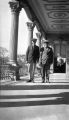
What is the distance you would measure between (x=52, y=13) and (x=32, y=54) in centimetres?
775

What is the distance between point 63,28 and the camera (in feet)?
53.7

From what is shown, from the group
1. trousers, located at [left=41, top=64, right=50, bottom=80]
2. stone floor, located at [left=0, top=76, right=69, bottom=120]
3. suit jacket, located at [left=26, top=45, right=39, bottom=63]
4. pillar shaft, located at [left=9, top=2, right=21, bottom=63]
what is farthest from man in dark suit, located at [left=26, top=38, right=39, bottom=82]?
stone floor, located at [left=0, top=76, right=69, bottom=120]

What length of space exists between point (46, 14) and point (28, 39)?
8.17 feet

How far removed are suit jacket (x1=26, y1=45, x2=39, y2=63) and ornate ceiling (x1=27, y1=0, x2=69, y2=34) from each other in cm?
475

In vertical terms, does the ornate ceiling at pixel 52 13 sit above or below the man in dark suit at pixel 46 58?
above

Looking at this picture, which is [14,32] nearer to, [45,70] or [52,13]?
[45,70]

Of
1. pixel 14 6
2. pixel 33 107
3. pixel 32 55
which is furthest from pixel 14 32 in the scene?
pixel 33 107

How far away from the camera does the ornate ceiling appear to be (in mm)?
10145

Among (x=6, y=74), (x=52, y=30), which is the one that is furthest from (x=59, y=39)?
(x=6, y=74)

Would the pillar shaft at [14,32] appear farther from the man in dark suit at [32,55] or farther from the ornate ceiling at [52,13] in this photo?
the ornate ceiling at [52,13]

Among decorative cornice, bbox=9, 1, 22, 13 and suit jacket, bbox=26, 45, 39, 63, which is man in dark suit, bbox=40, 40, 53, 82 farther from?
decorative cornice, bbox=9, 1, 22, 13

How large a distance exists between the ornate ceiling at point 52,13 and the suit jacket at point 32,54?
4748mm

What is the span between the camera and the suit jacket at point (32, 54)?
17.0 ft

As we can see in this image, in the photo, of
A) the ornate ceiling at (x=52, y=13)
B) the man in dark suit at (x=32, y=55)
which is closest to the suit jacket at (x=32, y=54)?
the man in dark suit at (x=32, y=55)
